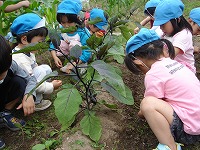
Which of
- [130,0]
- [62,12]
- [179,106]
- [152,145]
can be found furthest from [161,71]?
[130,0]

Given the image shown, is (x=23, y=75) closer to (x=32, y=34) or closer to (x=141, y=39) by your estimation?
(x=32, y=34)

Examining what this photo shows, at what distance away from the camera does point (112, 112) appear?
5.40 feet

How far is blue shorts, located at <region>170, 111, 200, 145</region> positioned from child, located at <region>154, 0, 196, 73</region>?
743 millimetres

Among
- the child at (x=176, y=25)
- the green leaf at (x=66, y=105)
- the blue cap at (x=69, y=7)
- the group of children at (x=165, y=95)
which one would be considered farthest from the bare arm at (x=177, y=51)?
the green leaf at (x=66, y=105)

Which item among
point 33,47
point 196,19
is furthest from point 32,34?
point 196,19

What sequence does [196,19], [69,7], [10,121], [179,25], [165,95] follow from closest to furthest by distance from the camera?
[165,95]
[10,121]
[179,25]
[69,7]
[196,19]

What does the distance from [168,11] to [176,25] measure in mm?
146

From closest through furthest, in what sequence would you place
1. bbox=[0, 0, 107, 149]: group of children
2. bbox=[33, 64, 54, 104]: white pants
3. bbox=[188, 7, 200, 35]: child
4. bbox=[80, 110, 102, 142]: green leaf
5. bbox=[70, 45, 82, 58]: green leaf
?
bbox=[70, 45, 82, 58]: green leaf
bbox=[80, 110, 102, 142]: green leaf
bbox=[0, 0, 107, 149]: group of children
bbox=[33, 64, 54, 104]: white pants
bbox=[188, 7, 200, 35]: child

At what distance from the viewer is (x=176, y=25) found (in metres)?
1.98

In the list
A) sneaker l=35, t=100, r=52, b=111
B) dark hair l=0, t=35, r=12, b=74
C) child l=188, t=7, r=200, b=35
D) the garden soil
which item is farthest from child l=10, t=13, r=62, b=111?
child l=188, t=7, r=200, b=35

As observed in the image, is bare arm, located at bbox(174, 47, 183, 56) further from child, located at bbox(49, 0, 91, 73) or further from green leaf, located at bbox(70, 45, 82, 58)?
green leaf, located at bbox(70, 45, 82, 58)

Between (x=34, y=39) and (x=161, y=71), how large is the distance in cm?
92

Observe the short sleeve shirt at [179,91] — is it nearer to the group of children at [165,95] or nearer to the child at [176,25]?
the group of children at [165,95]

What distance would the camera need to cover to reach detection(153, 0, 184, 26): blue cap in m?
1.89
